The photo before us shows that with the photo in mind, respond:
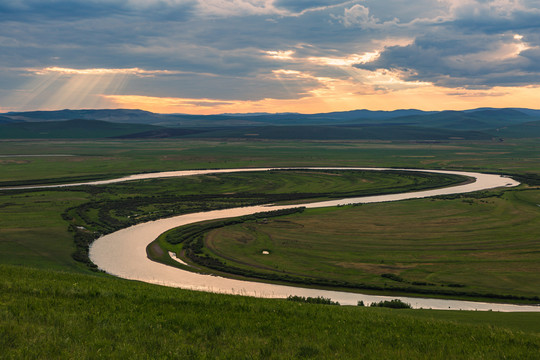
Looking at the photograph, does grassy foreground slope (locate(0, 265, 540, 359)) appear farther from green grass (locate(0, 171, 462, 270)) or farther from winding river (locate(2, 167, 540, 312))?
green grass (locate(0, 171, 462, 270))

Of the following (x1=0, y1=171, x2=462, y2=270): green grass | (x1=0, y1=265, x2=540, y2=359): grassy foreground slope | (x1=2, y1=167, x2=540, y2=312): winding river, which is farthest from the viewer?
(x1=0, y1=171, x2=462, y2=270): green grass

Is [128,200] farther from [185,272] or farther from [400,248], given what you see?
[400,248]

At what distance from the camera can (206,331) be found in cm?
1714

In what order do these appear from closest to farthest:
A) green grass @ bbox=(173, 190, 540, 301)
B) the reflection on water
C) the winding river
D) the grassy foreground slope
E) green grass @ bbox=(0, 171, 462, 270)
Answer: the grassy foreground slope < the winding river < the reflection on water < green grass @ bbox=(173, 190, 540, 301) < green grass @ bbox=(0, 171, 462, 270)

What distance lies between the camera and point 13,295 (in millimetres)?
19922

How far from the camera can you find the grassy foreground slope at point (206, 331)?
15.2 m

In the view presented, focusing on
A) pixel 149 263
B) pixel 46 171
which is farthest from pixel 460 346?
pixel 46 171

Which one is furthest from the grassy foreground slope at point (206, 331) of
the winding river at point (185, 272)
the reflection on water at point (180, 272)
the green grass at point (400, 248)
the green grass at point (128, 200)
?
the green grass at point (128, 200)

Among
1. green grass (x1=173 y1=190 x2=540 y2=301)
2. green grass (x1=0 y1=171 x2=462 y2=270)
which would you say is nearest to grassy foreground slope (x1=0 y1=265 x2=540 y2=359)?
green grass (x1=173 y1=190 x2=540 y2=301)

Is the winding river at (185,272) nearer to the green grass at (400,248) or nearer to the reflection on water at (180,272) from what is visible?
the reflection on water at (180,272)

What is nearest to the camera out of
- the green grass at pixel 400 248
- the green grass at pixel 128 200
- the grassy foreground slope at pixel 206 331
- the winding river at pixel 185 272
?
the grassy foreground slope at pixel 206 331

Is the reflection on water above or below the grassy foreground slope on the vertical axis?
below

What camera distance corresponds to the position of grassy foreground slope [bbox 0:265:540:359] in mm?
15172

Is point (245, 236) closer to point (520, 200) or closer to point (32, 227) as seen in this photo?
point (32, 227)
